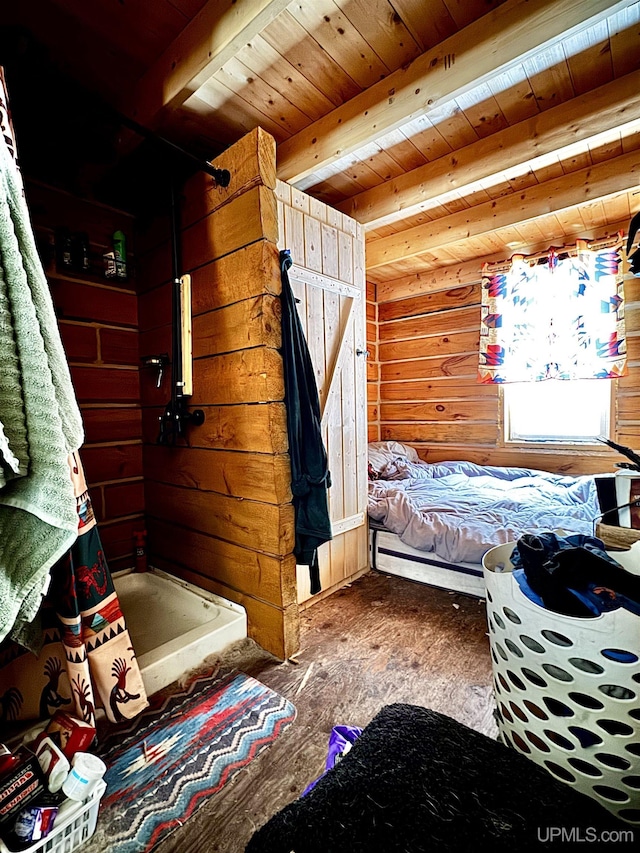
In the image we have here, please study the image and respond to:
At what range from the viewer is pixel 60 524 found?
82 centimetres

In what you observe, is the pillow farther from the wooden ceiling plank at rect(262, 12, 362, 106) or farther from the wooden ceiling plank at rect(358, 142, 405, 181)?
the wooden ceiling plank at rect(262, 12, 362, 106)

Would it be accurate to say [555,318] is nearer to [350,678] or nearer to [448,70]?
[448,70]

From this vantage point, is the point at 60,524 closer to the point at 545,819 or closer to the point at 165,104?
the point at 545,819

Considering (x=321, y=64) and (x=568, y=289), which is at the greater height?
(x=321, y=64)

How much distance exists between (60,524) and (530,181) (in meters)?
3.22

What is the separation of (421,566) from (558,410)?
211cm

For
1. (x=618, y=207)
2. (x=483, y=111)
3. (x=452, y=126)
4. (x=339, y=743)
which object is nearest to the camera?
(x=339, y=743)

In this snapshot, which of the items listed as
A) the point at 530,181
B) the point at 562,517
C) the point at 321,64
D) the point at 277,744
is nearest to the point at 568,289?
the point at 530,181

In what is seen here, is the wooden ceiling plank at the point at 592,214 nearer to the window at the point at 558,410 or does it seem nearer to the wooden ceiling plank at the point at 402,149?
the window at the point at 558,410

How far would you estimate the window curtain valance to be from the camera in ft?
10.5

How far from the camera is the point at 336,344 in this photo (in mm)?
2398

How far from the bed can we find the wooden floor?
179mm

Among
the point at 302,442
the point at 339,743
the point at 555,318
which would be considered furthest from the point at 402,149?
the point at 339,743

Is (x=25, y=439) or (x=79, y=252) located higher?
(x=79, y=252)
